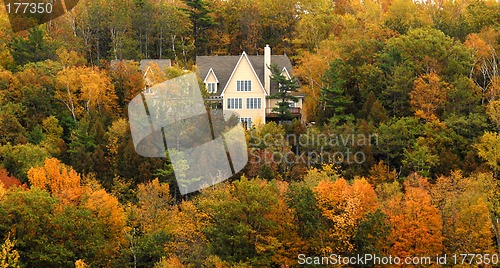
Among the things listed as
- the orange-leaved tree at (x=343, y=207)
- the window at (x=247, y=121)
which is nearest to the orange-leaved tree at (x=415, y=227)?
the orange-leaved tree at (x=343, y=207)

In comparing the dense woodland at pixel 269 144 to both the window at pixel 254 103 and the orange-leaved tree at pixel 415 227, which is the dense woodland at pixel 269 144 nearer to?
the orange-leaved tree at pixel 415 227

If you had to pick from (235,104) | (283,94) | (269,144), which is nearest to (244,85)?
(235,104)

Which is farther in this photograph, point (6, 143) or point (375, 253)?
point (6, 143)

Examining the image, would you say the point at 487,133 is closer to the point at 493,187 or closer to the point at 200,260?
the point at 493,187

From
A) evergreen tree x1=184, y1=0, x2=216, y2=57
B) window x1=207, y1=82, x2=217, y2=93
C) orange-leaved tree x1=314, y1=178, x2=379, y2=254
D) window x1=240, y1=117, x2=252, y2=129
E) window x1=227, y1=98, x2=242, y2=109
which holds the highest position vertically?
evergreen tree x1=184, y1=0, x2=216, y2=57

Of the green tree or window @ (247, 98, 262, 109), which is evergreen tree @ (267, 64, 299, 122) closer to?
window @ (247, 98, 262, 109)

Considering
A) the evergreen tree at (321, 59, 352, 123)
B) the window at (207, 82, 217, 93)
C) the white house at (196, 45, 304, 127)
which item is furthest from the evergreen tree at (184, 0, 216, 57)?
the evergreen tree at (321, 59, 352, 123)

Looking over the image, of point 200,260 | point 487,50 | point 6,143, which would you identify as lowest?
point 200,260

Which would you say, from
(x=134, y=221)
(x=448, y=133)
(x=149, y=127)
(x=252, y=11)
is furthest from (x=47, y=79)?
(x=448, y=133)

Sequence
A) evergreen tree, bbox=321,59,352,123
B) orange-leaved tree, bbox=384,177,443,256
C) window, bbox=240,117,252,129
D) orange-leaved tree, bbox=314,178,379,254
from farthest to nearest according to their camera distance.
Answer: window, bbox=240,117,252,129, evergreen tree, bbox=321,59,352,123, orange-leaved tree, bbox=314,178,379,254, orange-leaved tree, bbox=384,177,443,256
